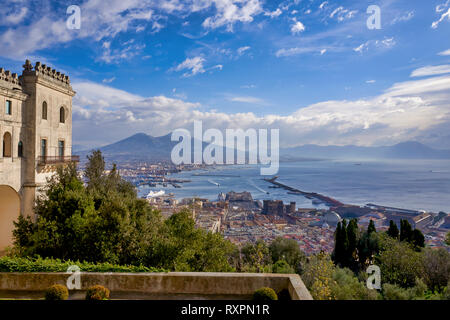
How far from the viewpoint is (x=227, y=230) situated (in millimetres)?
20062

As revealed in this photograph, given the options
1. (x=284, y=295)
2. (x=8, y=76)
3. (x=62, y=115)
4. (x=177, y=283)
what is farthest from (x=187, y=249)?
(x=62, y=115)

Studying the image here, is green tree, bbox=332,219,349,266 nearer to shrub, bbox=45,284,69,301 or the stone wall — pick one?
the stone wall

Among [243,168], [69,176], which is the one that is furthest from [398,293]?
[243,168]

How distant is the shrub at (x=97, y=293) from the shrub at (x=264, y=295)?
256 centimetres

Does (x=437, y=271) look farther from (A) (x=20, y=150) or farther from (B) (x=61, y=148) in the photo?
(B) (x=61, y=148)

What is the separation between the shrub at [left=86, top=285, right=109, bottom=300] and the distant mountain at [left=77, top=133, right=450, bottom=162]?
22.3 m

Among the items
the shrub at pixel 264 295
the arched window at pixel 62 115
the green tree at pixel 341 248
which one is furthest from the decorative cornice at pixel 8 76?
the green tree at pixel 341 248

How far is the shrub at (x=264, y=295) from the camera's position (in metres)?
4.59

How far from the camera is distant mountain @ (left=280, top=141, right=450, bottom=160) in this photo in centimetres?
3747

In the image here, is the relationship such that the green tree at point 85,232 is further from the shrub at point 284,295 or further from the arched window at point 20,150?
the arched window at point 20,150

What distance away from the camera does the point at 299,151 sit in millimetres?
49969

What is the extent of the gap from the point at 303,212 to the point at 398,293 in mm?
18995

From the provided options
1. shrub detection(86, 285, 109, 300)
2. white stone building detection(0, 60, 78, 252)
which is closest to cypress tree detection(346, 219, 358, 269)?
shrub detection(86, 285, 109, 300)
